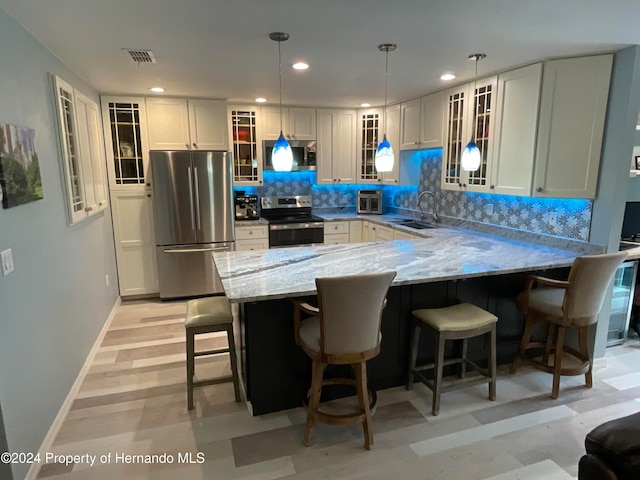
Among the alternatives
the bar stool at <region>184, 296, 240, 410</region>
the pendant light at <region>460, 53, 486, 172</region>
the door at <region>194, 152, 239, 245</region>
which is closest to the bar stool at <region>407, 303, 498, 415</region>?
the pendant light at <region>460, 53, 486, 172</region>

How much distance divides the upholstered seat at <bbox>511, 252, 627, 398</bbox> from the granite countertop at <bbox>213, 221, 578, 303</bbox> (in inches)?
8.8

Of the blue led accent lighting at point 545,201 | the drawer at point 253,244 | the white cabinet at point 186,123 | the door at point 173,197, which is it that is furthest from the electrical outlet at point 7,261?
the blue led accent lighting at point 545,201

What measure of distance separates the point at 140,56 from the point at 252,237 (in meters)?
2.48

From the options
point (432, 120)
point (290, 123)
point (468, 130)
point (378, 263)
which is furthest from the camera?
point (290, 123)

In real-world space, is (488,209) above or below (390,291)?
above

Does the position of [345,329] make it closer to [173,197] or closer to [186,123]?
Answer: [173,197]

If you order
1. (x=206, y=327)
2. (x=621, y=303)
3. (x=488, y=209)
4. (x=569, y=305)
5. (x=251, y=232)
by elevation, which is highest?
(x=488, y=209)

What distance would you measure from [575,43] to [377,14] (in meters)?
1.50

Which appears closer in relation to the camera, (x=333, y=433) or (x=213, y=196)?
(x=333, y=433)

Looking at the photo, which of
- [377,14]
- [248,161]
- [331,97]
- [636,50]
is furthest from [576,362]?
[248,161]

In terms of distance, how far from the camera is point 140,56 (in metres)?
2.84

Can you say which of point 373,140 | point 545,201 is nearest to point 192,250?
point 373,140

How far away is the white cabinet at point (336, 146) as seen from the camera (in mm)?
5285

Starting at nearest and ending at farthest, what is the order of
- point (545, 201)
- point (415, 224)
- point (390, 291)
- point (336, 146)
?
point (390, 291) → point (545, 201) → point (415, 224) → point (336, 146)
